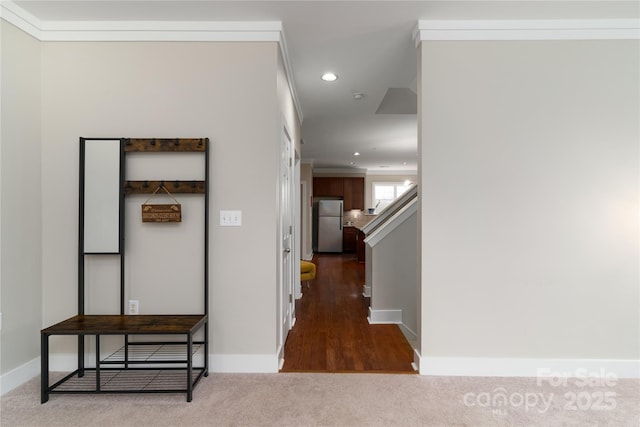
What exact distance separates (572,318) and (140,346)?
296cm

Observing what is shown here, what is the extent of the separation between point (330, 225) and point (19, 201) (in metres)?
7.57

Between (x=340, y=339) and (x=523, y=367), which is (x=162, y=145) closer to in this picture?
(x=340, y=339)

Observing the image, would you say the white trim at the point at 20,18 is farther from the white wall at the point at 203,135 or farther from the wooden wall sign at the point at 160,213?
the wooden wall sign at the point at 160,213

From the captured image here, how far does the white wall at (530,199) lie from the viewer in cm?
235

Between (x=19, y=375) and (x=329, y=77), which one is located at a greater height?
(x=329, y=77)

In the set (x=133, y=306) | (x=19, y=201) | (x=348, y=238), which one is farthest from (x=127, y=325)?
(x=348, y=238)

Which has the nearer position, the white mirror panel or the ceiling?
the ceiling

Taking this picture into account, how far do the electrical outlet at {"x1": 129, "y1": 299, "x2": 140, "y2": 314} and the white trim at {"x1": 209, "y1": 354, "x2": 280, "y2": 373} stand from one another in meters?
0.61

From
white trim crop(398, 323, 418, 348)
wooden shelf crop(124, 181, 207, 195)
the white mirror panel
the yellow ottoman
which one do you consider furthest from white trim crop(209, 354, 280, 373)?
the yellow ottoman

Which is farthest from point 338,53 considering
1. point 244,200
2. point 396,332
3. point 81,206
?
point 396,332

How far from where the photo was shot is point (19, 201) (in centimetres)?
224

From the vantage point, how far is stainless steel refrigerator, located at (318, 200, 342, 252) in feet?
31.0

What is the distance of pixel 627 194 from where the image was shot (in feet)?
7.72

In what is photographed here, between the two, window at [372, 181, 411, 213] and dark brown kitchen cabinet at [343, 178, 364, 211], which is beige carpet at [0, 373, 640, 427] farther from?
window at [372, 181, 411, 213]
